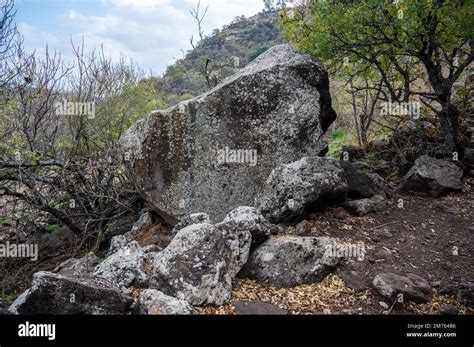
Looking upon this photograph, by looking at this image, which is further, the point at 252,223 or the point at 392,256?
the point at 392,256

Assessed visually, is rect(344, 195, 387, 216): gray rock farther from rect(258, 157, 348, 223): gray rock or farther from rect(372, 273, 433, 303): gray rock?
rect(372, 273, 433, 303): gray rock

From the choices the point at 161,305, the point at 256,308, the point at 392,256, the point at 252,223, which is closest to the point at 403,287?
the point at 392,256

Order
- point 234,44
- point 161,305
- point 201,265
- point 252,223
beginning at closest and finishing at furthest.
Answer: point 161,305
point 201,265
point 252,223
point 234,44

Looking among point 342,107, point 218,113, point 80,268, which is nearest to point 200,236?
point 80,268

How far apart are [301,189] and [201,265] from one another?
2.24 meters

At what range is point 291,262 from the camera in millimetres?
4613

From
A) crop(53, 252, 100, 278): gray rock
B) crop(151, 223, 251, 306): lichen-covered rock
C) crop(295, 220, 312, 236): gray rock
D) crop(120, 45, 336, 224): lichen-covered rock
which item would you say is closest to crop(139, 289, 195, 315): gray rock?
crop(151, 223, 251, 306): lichen-covered rock

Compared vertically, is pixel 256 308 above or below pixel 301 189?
below

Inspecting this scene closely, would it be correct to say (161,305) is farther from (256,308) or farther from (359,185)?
(359,185)

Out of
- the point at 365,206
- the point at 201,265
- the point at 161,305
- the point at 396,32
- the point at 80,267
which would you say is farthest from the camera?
the point at 396,32

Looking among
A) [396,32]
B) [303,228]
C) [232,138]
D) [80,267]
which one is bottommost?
[80,267]

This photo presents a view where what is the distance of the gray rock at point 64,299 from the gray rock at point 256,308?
114cm

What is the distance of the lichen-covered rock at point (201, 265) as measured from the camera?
4.05 m

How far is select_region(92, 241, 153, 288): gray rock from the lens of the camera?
14.9 feet
